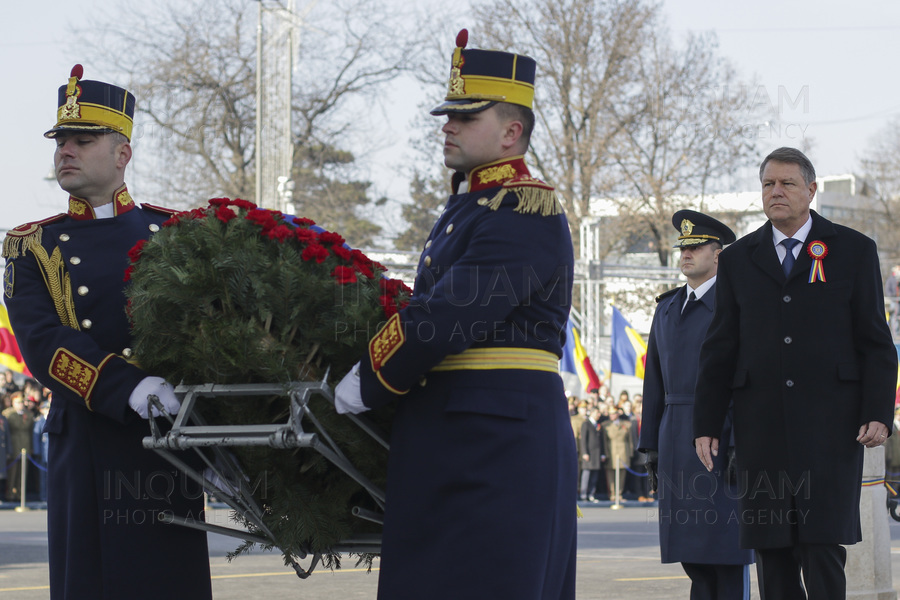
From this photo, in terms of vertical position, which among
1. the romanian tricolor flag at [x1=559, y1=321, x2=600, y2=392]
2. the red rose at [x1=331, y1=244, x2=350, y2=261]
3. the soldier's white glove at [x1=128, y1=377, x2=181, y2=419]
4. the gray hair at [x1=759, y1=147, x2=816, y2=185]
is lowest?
the romanian tricolor flag at [x1=559, y1=321, x2=600, y2=392]

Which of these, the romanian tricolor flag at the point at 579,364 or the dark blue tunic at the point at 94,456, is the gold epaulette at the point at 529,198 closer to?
the dark blue tunic at the point at 94,456

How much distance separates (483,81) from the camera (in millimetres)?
3945

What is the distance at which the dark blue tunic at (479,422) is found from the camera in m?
3.69

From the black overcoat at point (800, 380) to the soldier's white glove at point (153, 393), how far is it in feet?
7.70

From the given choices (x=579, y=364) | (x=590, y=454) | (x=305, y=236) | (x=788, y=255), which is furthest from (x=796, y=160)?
(x=579, y=364)

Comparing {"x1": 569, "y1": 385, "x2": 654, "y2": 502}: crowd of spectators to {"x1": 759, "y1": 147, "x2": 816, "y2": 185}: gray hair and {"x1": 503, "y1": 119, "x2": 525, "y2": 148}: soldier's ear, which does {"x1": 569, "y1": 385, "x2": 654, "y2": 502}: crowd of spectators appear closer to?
{"x1": 759, "y1": 147, "x2": 816, "y2": 185}: gray hair

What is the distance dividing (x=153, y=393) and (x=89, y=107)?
1220mm

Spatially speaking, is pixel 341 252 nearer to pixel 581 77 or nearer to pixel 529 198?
pixel 529 198

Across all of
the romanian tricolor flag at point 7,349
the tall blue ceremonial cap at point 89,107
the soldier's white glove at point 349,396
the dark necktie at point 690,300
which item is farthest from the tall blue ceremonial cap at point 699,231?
the romanian tricolor flag at point 7,349

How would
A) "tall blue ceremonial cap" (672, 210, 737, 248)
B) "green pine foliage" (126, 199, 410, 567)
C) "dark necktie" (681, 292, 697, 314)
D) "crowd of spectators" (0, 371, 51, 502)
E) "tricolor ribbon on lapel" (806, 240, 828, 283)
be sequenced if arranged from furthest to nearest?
"crowd of spectators" (0, 371, 51, 502) → "tall blue ceremonial cap" (672, 210, 737, 248) → "dark necktie" (681, 292, 697, 314) → "tricolor ribbon on lapel" (806, 240, 828, 283) → "green pine foliage" (126, 199, 410, 567)

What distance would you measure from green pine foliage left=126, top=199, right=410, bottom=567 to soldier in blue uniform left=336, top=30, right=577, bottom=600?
17cm

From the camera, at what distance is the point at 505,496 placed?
3760 mm

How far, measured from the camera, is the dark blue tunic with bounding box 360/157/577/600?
3689 mm

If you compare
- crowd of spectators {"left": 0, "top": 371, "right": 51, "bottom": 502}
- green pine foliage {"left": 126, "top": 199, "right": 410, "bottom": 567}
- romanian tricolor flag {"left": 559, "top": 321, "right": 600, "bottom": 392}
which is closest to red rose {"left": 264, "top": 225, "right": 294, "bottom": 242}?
green pine foliage {"left": 126, "top": 199, "right": 410, "bottom": 567}
